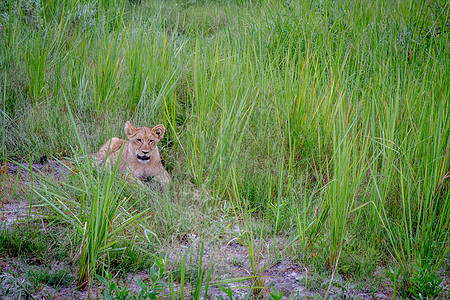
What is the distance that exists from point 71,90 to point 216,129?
2.30 m

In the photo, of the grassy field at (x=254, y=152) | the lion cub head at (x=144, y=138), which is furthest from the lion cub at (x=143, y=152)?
the grassy field at (x=254, y=152)

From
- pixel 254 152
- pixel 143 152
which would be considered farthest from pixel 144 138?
pixel 254 152

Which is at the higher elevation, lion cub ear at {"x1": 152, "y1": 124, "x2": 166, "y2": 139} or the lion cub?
lion cub ear at {"x1": 152, "y1": 124, "x2": 166, "y2": 139}

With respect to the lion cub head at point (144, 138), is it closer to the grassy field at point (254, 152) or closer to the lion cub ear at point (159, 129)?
the lion cub ear at point (159, 129)

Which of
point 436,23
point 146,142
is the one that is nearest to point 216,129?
point 146,142

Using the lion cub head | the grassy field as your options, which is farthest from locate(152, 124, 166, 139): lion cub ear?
the grassy field

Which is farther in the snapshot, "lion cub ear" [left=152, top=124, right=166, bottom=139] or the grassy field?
"lion cub ear" [left=152, top=124, right=166, bottom=139]

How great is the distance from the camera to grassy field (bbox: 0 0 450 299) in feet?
8.59

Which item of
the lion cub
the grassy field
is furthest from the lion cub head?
the grassy field

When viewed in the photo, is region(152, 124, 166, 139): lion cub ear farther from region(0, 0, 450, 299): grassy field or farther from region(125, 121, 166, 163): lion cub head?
region(0, 0, 450, 299): grassy field

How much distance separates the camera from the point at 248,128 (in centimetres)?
419

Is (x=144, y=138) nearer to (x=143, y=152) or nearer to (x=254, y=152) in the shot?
(x=143, y=152)

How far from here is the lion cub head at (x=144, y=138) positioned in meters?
4.39

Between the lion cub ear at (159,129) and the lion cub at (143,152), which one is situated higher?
the lion cub ear at (159,129)
